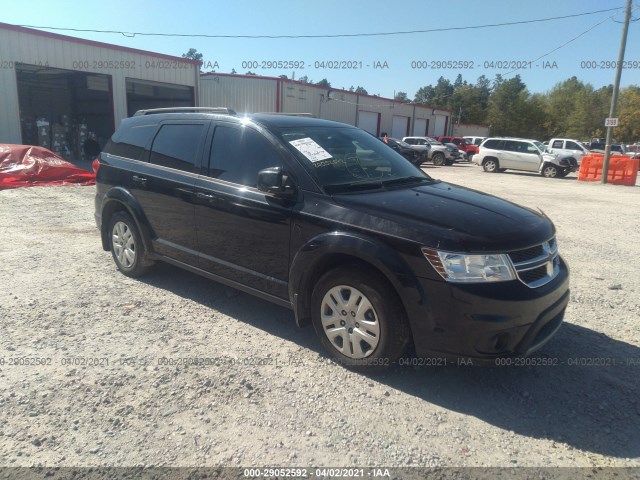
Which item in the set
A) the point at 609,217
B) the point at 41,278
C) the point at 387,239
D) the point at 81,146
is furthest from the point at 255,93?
the point at 387,239

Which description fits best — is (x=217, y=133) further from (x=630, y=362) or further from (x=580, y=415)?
(x=630, y=362)

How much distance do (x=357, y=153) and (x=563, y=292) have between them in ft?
6.45

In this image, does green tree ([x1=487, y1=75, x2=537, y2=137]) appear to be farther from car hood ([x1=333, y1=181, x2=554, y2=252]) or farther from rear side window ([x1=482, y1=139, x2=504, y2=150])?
car hood ([x1=333, y1=181, x2=554, y2=252])

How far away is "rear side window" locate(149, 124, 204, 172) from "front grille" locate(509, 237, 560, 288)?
2906 millimetres

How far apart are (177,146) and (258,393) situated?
2614 mm

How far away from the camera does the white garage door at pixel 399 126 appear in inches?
1583

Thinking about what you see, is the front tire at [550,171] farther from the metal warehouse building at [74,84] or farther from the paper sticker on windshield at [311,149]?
the paper sticker on windshield at [311,149]

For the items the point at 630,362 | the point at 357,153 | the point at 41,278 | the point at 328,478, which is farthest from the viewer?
the point at 41,278

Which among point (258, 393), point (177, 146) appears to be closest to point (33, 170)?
point (177, 146)

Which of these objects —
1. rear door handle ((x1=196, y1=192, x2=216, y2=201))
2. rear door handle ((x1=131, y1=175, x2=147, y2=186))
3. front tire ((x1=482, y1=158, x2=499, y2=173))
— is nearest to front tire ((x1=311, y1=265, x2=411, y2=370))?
rear door handle ((x1=196, y1=192, x2=216, y2=201))

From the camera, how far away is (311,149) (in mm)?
3707

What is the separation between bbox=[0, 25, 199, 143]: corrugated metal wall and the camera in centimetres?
1505

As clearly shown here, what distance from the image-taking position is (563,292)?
321cm

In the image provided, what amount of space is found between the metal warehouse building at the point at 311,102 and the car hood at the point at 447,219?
21729 mm
